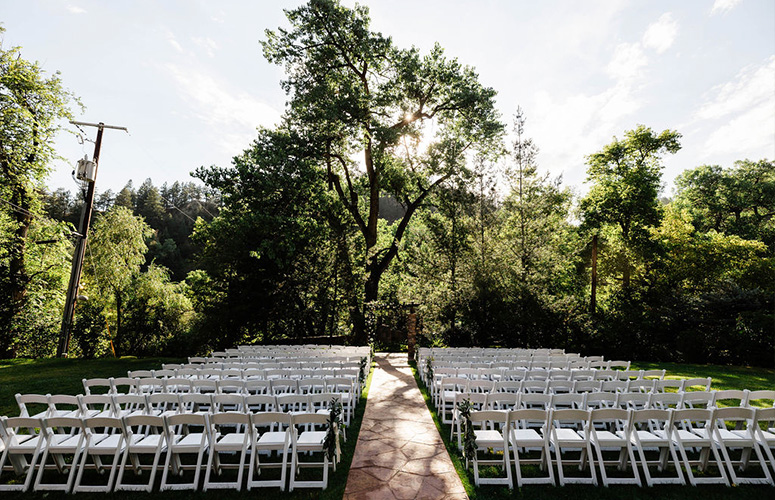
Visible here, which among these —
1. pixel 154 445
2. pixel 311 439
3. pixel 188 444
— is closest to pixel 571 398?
pixel 311 439

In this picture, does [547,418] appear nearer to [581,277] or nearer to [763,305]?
[763,305]

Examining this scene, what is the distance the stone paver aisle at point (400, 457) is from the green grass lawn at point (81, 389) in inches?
6.8

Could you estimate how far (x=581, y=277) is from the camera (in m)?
26.5

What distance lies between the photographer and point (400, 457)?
496 cm

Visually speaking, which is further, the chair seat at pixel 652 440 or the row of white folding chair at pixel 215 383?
the row of white folding chair at pixel 215 383

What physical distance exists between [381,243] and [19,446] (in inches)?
821

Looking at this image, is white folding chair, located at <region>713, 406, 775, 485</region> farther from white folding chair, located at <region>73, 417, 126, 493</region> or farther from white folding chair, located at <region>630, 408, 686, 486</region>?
white folding chair, located at <region>73, 417, 126, 493</region>

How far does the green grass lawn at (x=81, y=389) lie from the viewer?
4109 millimetres

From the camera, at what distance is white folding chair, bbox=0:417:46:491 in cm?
418

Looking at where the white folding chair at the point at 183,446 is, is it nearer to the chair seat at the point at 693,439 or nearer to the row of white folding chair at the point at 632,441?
the row of white folding chair at the point at 632,441

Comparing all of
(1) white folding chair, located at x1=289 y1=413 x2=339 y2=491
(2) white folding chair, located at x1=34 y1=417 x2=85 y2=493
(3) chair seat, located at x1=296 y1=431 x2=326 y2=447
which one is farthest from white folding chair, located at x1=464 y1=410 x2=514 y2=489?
(2) white folding chair, located at x1=34 y1=417 x2=85 y2=493

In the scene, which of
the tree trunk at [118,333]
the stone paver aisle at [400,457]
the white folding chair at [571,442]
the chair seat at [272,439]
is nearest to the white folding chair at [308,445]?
the chair seat at [272,439]

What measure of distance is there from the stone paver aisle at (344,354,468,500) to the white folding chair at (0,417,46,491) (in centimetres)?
361

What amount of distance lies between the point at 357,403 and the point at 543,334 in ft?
35.5
